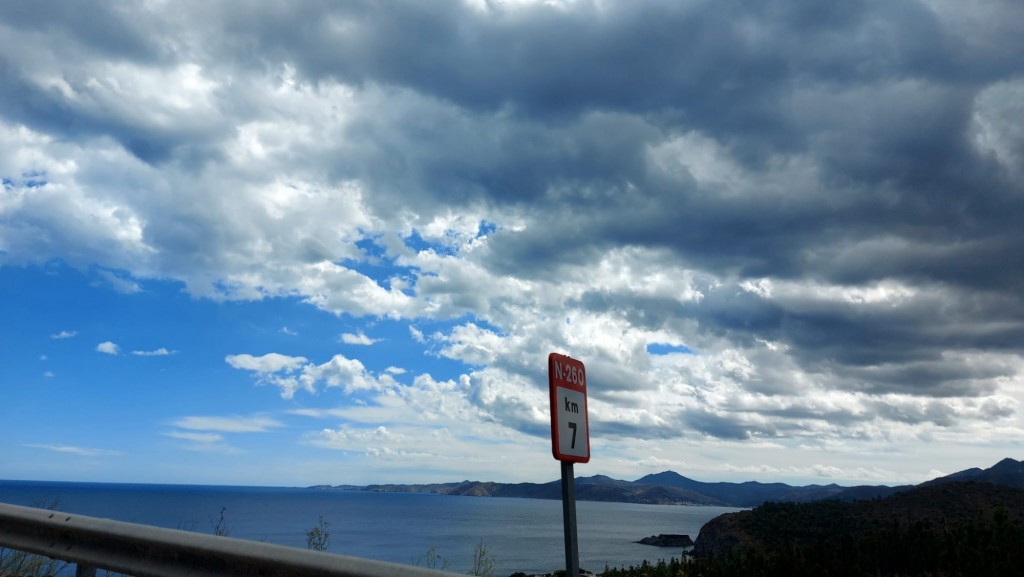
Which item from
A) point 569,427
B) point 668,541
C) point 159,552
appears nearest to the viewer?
point 159,552

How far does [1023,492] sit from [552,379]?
32199 mm

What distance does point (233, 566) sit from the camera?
4734 millimetres

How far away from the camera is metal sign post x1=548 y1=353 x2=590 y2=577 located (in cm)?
524

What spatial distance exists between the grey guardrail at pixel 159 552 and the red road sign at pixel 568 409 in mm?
1622

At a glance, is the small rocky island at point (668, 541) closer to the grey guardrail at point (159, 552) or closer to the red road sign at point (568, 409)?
the red road sign at point (568, 409)

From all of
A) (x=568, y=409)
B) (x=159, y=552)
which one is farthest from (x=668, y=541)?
(x=159, y=552)

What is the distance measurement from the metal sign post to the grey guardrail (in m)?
1.50

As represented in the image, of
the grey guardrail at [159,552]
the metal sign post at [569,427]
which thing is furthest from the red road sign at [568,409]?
the grey guardrail at [159,552]

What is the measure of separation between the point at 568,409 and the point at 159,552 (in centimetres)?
309

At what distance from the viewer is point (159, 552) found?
5.18m

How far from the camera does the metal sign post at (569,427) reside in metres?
5.24

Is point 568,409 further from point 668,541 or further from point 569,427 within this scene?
point 668,541

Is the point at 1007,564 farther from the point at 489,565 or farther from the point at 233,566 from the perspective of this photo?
the point at 233,566

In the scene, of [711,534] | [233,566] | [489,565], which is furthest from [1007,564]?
[711,534]
